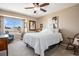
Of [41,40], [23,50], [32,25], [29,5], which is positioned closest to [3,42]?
[23,50]

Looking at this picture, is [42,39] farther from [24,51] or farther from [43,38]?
[24,51]

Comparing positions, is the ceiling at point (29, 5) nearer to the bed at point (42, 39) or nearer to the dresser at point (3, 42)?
the bed at point (42, 39)

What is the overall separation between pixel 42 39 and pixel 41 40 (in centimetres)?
3

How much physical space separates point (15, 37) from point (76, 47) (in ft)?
4.13

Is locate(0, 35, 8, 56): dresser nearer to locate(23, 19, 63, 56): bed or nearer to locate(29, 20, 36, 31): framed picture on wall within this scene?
locate(23, 19, 63, 56): bed

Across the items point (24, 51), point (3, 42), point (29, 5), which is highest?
point (29, 5)

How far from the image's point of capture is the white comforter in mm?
1721

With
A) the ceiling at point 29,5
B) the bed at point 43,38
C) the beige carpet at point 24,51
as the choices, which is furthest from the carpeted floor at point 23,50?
the ceiling at point 29,5

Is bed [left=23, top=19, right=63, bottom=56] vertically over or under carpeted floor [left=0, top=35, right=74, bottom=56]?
over

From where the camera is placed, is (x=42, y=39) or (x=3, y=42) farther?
(x=3, y=42)

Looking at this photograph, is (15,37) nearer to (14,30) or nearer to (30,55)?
(14,30)

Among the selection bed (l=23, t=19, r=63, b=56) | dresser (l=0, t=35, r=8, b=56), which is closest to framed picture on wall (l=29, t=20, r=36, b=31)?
bed (l=23, t=19, r=63, b=56)

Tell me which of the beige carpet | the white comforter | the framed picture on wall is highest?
the framed picture on wall

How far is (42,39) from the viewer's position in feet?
5.63
